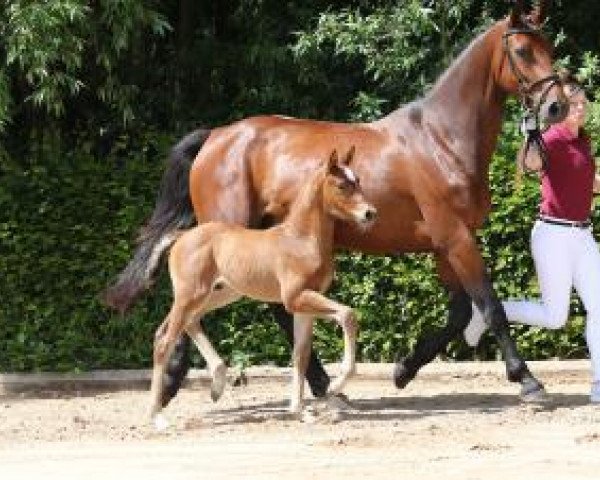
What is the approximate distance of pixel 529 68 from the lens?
873 cm

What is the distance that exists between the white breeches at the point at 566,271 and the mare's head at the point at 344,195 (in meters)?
1.39

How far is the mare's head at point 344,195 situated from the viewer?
816 cm

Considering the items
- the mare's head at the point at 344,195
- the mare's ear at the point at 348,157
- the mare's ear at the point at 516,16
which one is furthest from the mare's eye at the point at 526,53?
the mare's head at the point at 344,195

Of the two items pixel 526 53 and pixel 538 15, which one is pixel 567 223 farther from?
pixel 538 15

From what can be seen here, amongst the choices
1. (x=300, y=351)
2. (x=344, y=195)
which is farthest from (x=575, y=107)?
(x=300, y=351)

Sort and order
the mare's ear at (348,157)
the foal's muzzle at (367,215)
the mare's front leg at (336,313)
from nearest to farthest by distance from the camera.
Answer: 1. the mare's front leg at (336,313)
2. the foal's muzzle at (367,215)
3. the mare's ear at (348,157)

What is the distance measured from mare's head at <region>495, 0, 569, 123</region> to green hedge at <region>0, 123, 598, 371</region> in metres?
2.35

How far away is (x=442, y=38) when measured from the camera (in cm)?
1205

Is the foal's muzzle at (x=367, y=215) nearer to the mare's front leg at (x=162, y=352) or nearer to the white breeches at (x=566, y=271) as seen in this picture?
the mare's front leg at (x=162, y=352)

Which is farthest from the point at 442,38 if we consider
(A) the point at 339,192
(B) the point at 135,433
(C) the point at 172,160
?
(B) the point at 135,433

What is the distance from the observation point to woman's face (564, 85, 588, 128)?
8.84 meters

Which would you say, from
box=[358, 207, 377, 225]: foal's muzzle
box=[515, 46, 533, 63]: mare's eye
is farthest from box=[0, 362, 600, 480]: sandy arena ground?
box=[515, 46, 533, 63]: mare's eye

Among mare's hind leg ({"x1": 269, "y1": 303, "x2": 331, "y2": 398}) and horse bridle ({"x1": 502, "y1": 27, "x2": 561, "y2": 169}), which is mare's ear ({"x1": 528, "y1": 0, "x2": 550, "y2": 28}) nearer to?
horse bridle ({"x1": 502, "y1": 27, "x2": 561, "y2": 169})

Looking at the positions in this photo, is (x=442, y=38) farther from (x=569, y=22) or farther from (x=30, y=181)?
(x=30, y=181)
